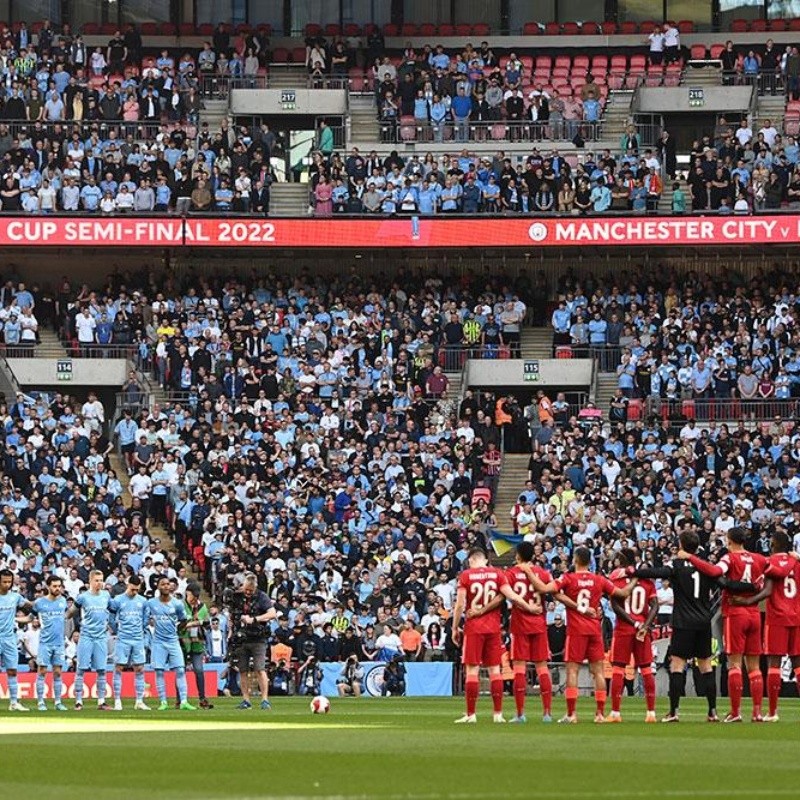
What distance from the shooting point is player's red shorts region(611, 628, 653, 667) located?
69.9 feet

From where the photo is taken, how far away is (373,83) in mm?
54750

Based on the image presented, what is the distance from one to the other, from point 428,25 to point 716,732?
40.6 metres

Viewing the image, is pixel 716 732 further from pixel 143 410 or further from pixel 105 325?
pixel 105 325

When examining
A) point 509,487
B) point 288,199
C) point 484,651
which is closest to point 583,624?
point 484,651

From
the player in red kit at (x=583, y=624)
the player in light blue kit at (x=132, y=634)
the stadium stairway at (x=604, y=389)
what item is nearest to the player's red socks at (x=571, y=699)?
the player in red kit at (x=583, y=624)

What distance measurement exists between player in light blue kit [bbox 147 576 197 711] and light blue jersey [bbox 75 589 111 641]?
29.9 inches

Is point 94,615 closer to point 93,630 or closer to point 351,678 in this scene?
point 93,630

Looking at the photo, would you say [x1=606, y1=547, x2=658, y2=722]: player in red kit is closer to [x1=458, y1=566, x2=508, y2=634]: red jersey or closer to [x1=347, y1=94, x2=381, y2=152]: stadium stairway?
[x1=458, y1=566, x2=508, y2=634]: red jersey

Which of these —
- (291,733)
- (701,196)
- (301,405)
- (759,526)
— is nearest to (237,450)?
(301,405)

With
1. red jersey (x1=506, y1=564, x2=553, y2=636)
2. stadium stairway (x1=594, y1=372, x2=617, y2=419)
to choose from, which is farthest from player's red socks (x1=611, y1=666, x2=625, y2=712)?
stadium stairway (x1=594, y1=372, x2=617, y2=419)

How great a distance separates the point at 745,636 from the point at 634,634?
46.2 inches

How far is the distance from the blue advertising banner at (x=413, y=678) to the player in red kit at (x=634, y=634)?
14804mm

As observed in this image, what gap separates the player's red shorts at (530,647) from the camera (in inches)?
859

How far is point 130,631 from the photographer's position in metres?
28.4
